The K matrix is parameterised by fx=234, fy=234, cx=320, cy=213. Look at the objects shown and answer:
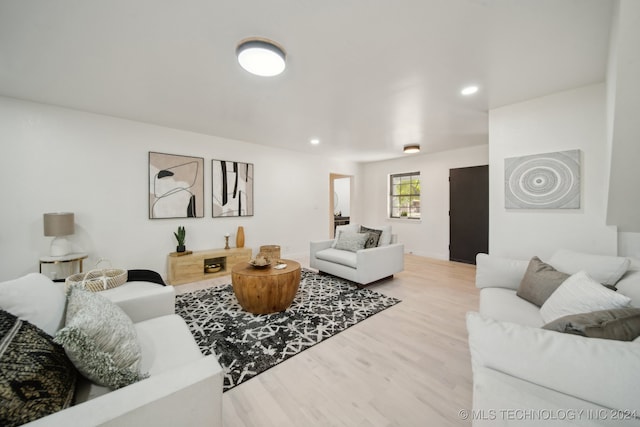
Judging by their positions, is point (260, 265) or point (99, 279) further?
point (260, 265)

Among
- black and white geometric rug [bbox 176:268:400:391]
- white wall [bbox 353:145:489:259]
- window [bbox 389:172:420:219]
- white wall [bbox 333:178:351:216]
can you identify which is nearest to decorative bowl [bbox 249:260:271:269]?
black and white geometric rug [bbox 176:268:400:391]

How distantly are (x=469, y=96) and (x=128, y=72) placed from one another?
3482 mm

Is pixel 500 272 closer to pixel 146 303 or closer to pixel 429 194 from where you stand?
pixel 146 303

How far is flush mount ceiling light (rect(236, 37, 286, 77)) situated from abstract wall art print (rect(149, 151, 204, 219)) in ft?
8.49

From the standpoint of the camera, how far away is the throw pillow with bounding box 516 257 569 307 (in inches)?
66.6

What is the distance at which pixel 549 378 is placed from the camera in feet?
2.62

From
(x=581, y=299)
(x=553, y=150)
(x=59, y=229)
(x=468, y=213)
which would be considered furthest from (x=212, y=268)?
(x=468, y=213)

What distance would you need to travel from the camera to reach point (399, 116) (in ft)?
10.6

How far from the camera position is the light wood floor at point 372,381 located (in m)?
1.37

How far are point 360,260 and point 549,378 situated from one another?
2473 mm

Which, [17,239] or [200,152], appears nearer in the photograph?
[17,239]

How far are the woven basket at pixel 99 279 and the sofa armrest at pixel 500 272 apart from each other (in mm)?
3681

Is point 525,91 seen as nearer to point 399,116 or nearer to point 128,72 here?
point 399,116

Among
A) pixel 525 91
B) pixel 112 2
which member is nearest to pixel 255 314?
pixel 112 2
